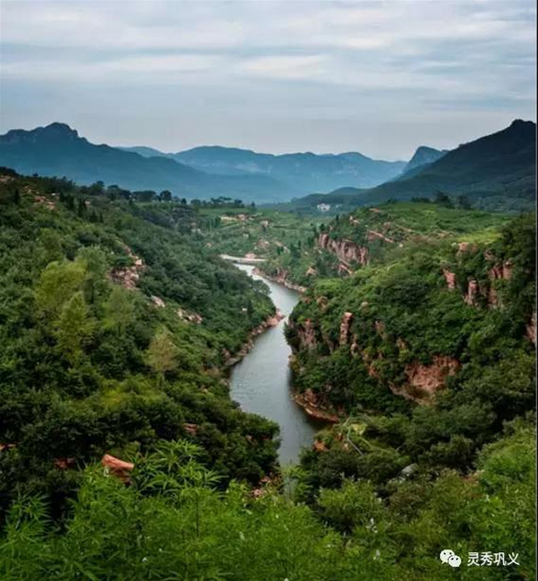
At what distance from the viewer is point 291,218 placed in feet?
187

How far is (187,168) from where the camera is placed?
126938 millimetres

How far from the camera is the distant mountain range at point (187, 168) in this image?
74.8 m

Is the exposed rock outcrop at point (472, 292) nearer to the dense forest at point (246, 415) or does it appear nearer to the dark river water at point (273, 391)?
the dense forest at point (246, 415)

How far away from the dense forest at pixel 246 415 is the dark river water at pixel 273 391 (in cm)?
60

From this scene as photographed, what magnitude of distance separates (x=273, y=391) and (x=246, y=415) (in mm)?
6247

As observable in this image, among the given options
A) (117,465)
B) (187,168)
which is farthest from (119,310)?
(187,168)

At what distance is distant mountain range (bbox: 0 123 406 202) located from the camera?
74.8 m

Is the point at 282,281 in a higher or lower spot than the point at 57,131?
lower

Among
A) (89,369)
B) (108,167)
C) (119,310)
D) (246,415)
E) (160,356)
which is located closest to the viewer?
(89,369)

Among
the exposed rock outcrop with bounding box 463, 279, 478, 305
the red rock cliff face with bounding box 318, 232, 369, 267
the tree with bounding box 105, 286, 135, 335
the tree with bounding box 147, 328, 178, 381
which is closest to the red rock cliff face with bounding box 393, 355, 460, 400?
the exposed rock outcrop with bounding box 463, 279, 478, 305

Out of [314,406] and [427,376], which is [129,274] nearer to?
[314,406]

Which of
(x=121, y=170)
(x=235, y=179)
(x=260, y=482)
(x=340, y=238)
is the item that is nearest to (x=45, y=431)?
(x=260, y=482)

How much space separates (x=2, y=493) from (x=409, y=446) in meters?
6.93

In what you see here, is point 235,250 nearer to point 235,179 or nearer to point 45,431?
point 45,431
